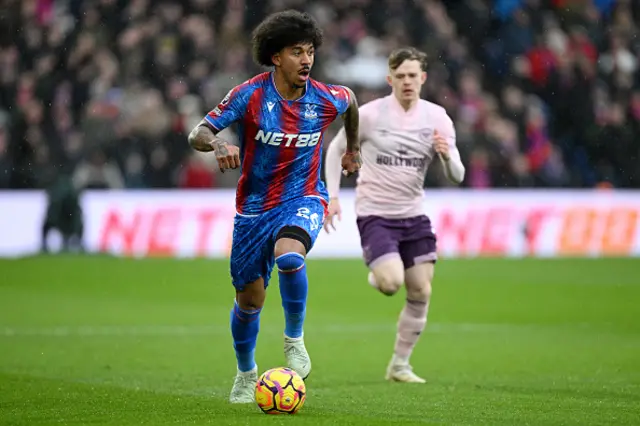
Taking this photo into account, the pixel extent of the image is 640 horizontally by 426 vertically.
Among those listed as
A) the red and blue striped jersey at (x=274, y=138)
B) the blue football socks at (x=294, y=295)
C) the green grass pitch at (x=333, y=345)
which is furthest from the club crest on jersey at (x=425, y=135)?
the blue football socks at (x=294, y=295)

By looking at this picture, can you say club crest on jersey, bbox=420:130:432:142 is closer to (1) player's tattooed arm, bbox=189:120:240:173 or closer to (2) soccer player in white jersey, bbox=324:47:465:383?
(2) soccer player in white jersey, bbox=324:47:465:383

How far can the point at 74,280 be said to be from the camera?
1814 centimetres

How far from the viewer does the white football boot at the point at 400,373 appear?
9375 millimetres

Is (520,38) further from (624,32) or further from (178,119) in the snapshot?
(178,119)

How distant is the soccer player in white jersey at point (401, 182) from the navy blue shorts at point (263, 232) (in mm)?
1813

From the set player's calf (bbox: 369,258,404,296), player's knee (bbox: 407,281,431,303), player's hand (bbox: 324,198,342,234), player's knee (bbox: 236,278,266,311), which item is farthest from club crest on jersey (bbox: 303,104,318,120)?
player's knee (bbox: 407,281,431,303)

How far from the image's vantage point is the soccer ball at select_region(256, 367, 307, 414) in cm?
703

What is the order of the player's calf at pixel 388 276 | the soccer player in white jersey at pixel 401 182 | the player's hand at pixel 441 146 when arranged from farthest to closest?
the soccer player in white jersey at pixel 401 182 → the player's calf at pixel 388 276 → the player's hand at pixel 441 146

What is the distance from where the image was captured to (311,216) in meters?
7.65

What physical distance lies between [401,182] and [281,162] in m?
2.34

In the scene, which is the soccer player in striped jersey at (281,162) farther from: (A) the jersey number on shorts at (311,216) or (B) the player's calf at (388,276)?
(B) the player's calf at (388,276)

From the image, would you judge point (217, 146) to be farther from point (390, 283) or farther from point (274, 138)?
point (390, 283)

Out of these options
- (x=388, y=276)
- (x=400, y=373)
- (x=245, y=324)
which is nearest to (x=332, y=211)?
(x=388, y=276)

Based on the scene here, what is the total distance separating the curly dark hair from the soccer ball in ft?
6.59
